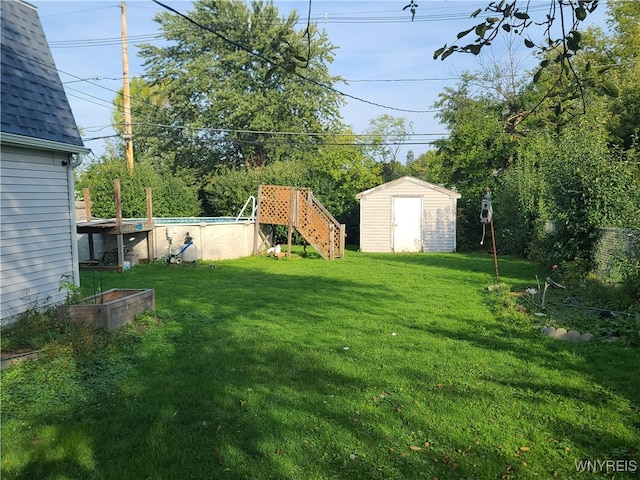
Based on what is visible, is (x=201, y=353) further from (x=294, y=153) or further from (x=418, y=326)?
(x=294, y=153)

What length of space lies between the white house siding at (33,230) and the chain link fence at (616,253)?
8660mm

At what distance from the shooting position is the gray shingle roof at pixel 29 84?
6.29m

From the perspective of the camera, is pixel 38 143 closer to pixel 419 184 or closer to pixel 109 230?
pixel 109 230

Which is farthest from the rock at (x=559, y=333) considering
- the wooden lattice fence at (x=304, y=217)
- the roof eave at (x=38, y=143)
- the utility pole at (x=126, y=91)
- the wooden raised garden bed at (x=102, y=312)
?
the utility pole at (x=126, y=91)

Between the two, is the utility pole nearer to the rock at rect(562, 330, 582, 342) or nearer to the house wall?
the house wall

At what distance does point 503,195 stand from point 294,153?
15642mm

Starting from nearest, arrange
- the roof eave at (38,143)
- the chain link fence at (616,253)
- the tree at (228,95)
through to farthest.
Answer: the roof eave at (38,143), the chain link fence at (616,253), the tree at (228,95)

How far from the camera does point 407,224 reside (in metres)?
19.3

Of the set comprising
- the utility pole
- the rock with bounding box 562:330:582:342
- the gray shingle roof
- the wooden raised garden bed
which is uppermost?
the utility pole

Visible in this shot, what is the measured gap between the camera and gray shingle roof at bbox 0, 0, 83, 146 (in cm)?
629

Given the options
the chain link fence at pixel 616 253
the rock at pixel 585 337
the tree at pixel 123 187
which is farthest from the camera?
the tree at pixel 123 187

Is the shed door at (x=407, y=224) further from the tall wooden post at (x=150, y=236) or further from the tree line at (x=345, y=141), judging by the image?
the tall wooden post at (x=150, y=236)

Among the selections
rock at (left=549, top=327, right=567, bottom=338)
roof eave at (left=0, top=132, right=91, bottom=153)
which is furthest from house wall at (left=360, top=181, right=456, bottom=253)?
rock at (left=549, top=327, right=567, bottom=338)

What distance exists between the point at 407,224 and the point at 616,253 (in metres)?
11.4
